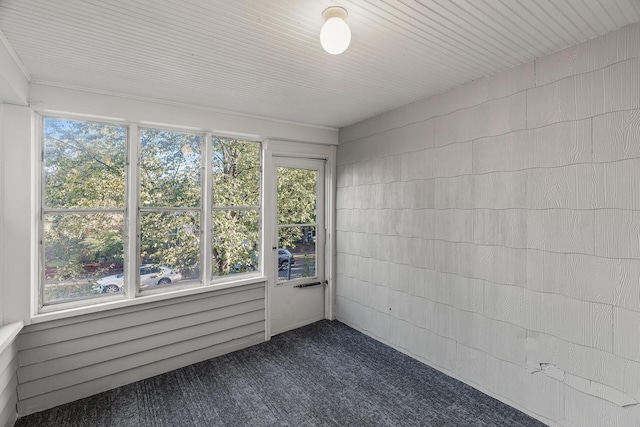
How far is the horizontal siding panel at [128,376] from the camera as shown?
247 cm

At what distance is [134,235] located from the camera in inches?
115

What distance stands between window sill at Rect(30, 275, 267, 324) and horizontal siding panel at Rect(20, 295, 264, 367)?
0.14 m

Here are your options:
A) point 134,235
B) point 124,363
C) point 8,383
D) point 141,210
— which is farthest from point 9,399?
point 141,210

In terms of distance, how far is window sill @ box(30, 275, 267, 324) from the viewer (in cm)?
250

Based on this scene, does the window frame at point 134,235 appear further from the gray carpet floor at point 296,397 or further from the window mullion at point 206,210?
the gray carpet floor at point 296,397

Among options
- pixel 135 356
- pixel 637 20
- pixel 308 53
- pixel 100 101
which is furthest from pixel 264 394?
pixel 637 20

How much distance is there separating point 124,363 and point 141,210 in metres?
1.37

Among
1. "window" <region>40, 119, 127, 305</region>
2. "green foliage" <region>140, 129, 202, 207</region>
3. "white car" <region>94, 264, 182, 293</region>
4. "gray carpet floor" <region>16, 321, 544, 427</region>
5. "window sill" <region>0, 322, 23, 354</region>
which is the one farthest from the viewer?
"green foliage" <region>140, 129, 202, 207</region>

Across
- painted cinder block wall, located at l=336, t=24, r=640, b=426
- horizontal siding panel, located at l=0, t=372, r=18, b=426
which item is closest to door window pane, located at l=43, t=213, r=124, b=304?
horizontal siding panel, located at l=0, t=372, r=18, b=426

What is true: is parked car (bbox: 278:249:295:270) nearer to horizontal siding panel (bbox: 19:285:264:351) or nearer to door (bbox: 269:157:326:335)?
door (bbox: 269:157:326:335)

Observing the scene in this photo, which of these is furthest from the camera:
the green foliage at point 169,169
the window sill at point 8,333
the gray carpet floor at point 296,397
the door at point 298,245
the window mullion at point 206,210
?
the door at point 298,245

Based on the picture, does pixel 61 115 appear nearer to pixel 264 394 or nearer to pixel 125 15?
pixel 125 15

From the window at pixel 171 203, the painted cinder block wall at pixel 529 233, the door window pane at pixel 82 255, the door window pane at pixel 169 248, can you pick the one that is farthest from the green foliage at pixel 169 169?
the painted cinder block wall at pixel 529 233

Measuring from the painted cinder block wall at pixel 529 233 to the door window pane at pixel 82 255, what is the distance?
106 inches
